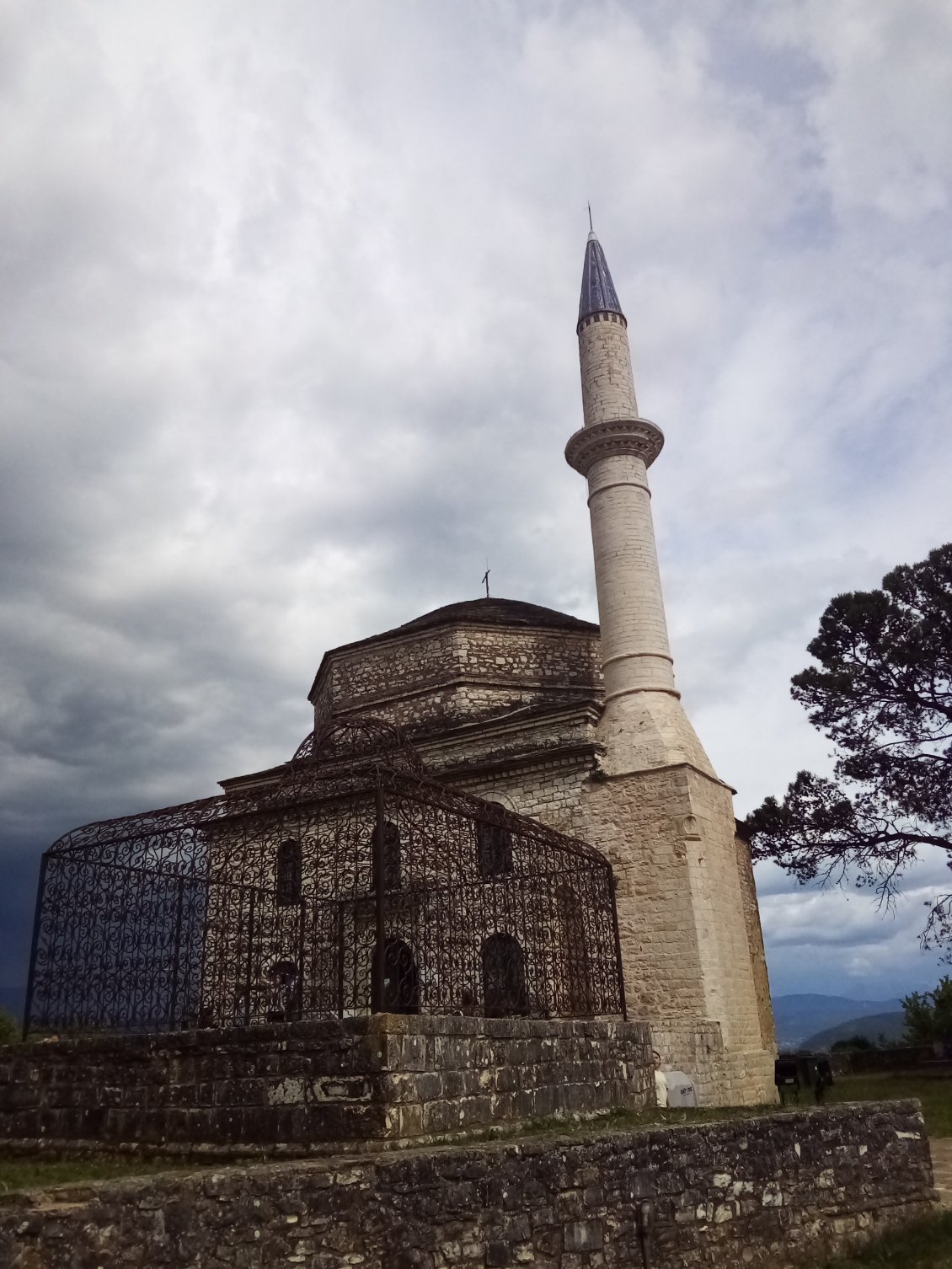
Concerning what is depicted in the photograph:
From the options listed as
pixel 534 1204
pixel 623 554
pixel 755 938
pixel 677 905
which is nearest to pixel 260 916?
pixel 534 1204

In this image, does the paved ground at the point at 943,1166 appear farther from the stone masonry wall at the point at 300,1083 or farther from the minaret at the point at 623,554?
the minaret at the point at 623,554

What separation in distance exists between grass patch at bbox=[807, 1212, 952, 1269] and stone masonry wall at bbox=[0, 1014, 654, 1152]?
208 cm

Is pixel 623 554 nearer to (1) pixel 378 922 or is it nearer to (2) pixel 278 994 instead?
(2) pixel 278 994

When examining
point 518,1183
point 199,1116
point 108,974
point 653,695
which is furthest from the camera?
point 653,695

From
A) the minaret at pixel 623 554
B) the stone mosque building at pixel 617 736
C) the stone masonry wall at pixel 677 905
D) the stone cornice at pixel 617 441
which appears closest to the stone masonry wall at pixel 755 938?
the stone mosque building at pixel 617 736

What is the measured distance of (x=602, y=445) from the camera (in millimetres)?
15234

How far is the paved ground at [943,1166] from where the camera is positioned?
7097 mm

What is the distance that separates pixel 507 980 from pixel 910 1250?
3802 mm

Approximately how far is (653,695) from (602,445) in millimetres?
4294

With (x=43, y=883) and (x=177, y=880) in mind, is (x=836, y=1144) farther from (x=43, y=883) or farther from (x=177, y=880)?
(x=43, y=883)

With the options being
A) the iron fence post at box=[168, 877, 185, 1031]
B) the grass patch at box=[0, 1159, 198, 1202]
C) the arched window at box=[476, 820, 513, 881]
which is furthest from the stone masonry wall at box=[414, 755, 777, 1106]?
the grass patch at box=[0, 1159, 198, 1202]

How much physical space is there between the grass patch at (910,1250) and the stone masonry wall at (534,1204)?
97 mm

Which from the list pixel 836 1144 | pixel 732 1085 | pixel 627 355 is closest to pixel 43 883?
pixel 836 1144

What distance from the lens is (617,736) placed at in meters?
13.3
